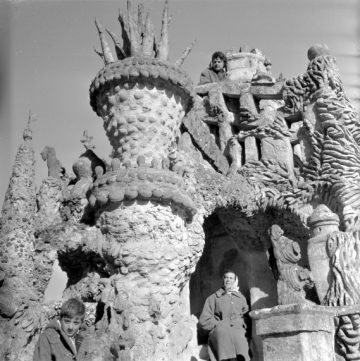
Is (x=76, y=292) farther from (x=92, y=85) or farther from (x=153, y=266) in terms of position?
(x=92, y=85)

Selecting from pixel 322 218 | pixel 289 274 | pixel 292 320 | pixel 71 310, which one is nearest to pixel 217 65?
pixel 322 218

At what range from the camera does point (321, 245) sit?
8570mm

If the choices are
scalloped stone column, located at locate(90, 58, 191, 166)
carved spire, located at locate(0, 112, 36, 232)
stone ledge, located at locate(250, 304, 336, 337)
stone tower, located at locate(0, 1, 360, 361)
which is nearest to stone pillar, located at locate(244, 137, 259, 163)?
stone tower, located at locate(0, 1, 360, 361)

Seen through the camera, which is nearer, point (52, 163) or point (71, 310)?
point (71, 310)

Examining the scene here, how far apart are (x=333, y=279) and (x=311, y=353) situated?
2.41m

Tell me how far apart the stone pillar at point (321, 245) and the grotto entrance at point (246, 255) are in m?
0.67

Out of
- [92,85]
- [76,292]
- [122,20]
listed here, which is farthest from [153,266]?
[122,20]

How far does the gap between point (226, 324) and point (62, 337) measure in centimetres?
413

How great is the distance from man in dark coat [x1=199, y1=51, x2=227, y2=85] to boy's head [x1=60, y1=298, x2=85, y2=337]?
8853 millimetres

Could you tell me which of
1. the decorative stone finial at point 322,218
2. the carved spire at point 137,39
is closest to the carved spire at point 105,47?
the carved spire at point 137,39

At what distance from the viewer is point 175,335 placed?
25.7ft

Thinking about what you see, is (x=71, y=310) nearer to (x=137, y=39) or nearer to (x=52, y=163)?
(x=137, y=39)

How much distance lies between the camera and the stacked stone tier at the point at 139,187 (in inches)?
312

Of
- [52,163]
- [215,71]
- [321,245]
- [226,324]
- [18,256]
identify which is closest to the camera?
[226,324]
